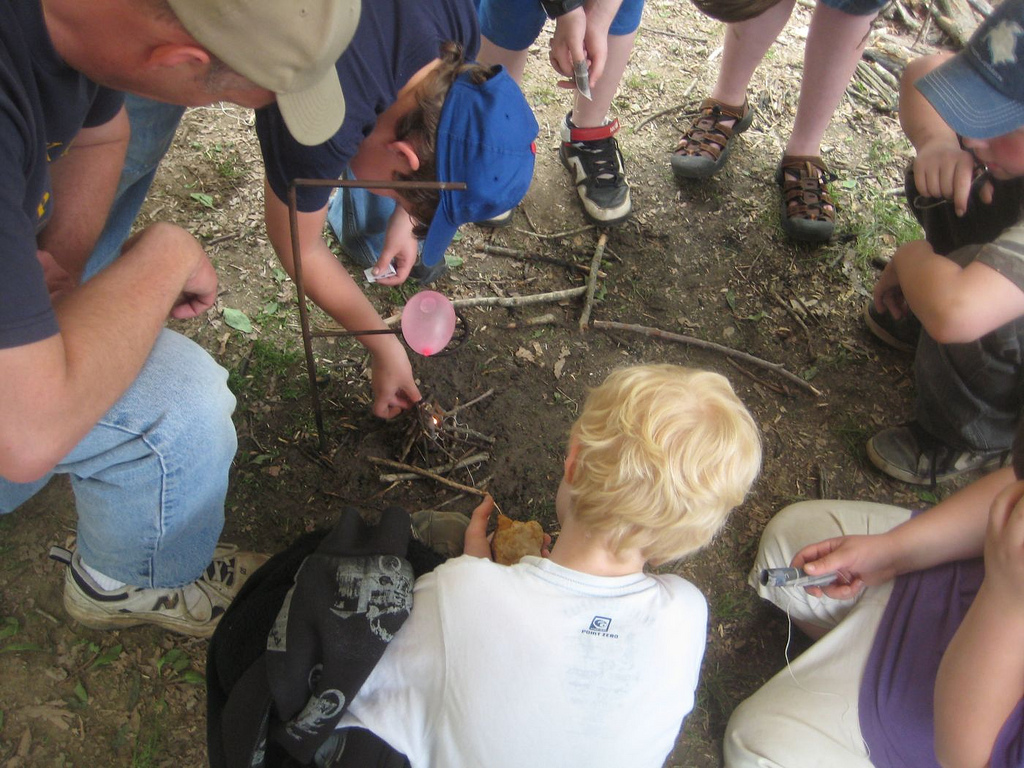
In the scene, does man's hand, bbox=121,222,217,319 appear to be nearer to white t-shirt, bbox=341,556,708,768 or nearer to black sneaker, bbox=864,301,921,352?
white t-shirt, bbox=341,556,708,768

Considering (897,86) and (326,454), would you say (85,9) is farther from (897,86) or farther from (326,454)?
(897,86)

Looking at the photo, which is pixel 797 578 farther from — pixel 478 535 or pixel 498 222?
pixel 498 222

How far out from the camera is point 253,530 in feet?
7.93

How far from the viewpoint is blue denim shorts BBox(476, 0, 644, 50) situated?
2.77 metres

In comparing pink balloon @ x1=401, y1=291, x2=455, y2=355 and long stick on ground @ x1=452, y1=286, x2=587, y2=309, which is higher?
pink balloon @ x1=401, y1=291, x2=455, y2=355

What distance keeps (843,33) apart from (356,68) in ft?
7.56

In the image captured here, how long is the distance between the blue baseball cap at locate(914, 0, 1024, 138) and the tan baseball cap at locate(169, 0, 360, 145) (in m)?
1.80

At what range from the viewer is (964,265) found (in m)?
2.29

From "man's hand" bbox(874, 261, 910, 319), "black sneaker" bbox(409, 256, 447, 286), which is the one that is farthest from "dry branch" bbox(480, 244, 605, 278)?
"man's hand" bbox(874, 261, 910, 319)

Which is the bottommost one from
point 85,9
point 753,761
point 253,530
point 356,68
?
point 253,530

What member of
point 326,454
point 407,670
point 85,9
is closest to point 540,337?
point 326,454

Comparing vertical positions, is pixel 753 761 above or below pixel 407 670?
below

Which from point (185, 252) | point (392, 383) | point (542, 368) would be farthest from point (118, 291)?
point (542, 368)

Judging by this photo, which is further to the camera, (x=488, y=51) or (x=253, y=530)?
(x=488, y=51)
